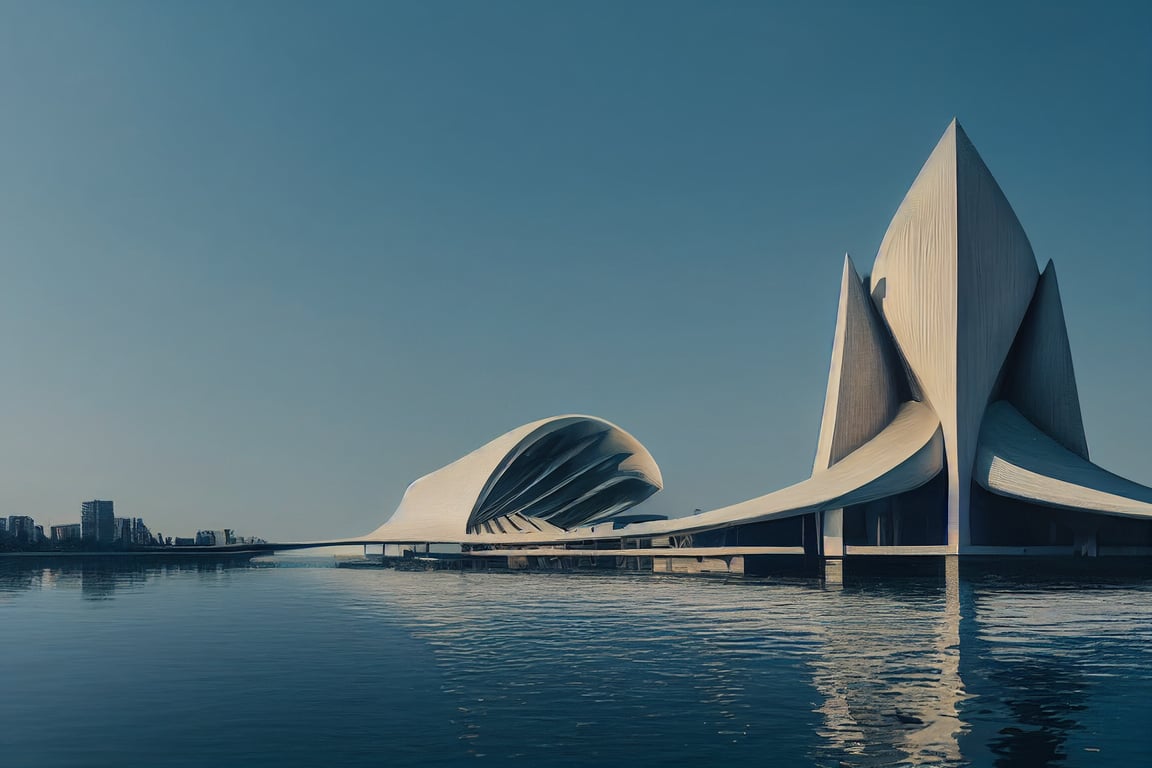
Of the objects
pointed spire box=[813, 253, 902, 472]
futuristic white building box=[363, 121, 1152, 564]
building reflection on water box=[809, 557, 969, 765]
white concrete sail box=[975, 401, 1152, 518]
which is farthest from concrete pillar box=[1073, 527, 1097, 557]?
building reflection on water box=[809, 557, 969, 765]

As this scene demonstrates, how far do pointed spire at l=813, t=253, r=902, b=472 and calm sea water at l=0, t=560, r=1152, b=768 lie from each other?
29.7m

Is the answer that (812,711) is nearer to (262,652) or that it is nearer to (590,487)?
(262,652)

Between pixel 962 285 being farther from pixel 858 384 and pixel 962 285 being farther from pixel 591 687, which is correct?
pixel 591 687

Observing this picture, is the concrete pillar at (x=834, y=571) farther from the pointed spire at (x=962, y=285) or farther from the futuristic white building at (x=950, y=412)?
the pointed spire at (x=962, y=285)

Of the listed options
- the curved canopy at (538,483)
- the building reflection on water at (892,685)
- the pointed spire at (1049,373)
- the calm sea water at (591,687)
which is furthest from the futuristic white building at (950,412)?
the curved canopy at (538,483)

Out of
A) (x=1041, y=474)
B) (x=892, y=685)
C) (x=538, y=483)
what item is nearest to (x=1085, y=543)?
(x=1041, y=474)

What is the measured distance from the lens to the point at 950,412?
2356 inches

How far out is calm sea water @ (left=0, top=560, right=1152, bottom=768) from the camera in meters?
13.6

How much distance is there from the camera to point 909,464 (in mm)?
58500

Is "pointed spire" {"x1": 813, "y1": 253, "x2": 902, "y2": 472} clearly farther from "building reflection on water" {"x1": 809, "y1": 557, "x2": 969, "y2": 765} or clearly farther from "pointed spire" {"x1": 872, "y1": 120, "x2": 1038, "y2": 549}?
"building reflection on water" {"x1": 809, "y1": 557, "x2": 969, "y2": 765}

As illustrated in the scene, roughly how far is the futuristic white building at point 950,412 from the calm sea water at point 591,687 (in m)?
20.6

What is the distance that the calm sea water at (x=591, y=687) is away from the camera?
1360 cm

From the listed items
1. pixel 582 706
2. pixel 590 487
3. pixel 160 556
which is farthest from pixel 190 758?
pixel 160 556

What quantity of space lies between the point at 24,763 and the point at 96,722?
105 inches
